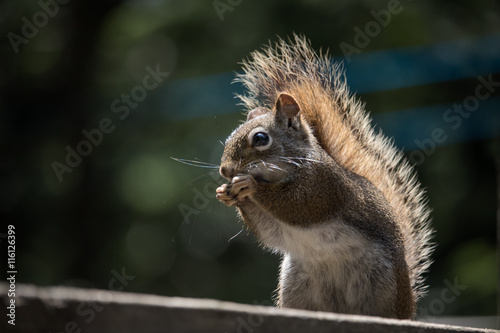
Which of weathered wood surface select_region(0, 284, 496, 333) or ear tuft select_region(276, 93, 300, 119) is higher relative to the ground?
ear tuft select_region(276, 93, 300, 119)

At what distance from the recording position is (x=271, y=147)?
7.18ft

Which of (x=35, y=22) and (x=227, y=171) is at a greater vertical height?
(x=35, y=22)

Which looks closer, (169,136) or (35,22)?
(35,22)

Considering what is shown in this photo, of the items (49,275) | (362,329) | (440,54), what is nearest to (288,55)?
(362,329)

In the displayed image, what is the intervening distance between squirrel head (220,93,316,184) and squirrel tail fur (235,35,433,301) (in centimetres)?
15

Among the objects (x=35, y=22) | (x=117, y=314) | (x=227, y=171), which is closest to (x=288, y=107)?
(x=227, y=171)

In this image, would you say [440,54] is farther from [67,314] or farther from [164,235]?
[67,314]

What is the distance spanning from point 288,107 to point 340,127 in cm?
25

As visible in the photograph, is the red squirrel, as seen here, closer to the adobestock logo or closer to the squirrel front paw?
the squirrel front paw

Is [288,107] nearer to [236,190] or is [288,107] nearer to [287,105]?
[287,105]

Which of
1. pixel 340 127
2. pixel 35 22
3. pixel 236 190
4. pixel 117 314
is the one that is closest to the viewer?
pixel 117 314

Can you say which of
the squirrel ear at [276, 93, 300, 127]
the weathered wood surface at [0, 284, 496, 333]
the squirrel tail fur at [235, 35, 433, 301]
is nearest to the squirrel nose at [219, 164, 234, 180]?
the squirrel ear at [276, 93, 300, 127]

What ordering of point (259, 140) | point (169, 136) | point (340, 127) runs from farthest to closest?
point (169, 136) < point (340, 127) < point (259, 140)

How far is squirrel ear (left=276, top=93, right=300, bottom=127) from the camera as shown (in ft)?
7.39
